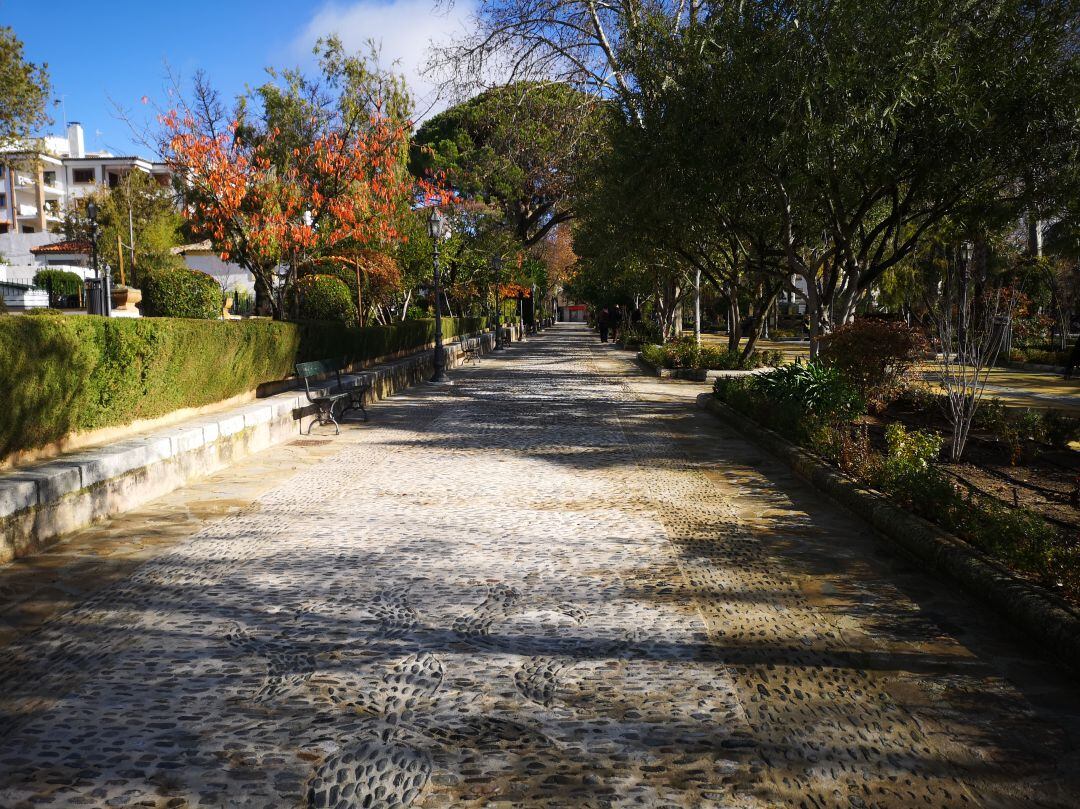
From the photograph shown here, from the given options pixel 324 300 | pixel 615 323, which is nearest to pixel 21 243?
pixel 615 323

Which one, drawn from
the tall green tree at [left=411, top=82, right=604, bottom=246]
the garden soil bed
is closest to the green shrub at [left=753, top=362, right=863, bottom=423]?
the garden soil bed

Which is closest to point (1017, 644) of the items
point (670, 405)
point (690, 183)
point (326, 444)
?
point (326, 444)

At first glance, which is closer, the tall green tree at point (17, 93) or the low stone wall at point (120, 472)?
the low stone wall at point (120, 472)

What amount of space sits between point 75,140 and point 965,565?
3407 inches

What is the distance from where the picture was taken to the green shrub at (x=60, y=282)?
42.7 meters

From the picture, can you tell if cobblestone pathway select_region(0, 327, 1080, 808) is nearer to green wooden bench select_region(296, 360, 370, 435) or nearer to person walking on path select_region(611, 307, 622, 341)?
green wooden bench select_region(296, 360, 370, 435)

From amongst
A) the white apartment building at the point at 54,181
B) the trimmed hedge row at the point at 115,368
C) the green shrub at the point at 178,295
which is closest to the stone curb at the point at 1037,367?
the trimmed hedge row at the point at 115,368

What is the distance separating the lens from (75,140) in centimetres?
7594

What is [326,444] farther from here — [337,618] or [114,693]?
[114,693]

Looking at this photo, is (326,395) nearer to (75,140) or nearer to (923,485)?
(923,485)

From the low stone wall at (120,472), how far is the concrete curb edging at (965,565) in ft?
19.2

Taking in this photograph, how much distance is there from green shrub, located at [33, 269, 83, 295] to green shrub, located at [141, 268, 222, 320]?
28.2m

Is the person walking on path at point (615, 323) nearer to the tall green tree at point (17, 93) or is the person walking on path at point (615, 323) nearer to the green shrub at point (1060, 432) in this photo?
the tall green tree at point (17, 93)

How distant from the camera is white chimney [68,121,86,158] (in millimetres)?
75875
